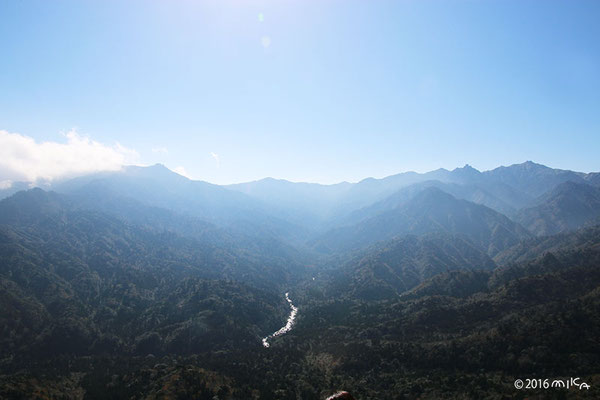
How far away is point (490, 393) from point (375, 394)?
5578 cm

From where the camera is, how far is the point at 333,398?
19.8 meters

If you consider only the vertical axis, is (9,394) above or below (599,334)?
below

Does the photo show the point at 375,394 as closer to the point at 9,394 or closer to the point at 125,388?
the point at 125,388

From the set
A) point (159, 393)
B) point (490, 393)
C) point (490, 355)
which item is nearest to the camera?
point (490, 393)

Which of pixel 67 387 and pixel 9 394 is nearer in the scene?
pixel 9 394

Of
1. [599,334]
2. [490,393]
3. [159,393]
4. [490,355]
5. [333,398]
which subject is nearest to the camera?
[333,398]

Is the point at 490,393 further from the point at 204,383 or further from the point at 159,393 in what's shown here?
the point at 159,393

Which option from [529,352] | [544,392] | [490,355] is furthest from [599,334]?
[544,392]

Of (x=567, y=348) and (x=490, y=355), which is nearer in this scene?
(x=567, y=348)

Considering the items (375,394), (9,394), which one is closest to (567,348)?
(375,394)

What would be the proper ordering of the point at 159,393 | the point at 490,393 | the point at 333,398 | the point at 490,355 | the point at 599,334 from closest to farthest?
the point at 333,398
the point at 490,393
the point at 159,393
the point at 599,334
the point at 490,355

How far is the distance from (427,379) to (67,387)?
213m

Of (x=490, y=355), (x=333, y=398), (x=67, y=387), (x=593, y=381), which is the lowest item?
(x=67, y=387)

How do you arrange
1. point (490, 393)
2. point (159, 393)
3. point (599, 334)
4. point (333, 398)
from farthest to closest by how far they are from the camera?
1. point (599, 334)
2. point (159, 393)
3. point (490, 393)
4. point (333, 398)
